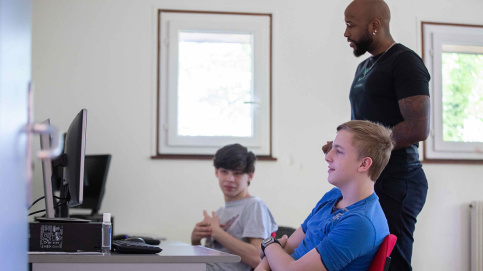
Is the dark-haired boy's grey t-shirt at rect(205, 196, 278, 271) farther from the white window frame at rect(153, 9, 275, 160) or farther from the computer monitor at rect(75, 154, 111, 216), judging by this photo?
the white window frame at rect(153, 9, 275, 160)

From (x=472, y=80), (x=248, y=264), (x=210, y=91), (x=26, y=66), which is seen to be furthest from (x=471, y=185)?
(x=26, y=66)

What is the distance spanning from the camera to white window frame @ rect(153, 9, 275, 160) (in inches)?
179

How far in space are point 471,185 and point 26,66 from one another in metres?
4.28

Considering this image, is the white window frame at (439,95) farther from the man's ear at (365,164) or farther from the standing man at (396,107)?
the man's ear at (365,164)

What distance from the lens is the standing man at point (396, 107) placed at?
7.58 ft

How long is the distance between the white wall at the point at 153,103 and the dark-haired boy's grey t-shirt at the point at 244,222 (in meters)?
1.50

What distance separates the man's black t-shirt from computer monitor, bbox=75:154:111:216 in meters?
2.07

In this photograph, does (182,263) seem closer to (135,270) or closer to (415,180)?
(135,270)

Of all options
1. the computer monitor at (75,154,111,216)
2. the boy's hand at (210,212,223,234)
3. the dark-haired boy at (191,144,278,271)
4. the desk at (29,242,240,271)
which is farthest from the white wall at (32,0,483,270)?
the desk at (29,242,240,271)

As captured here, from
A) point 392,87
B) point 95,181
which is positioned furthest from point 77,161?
point 95,181

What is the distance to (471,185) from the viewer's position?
484cm

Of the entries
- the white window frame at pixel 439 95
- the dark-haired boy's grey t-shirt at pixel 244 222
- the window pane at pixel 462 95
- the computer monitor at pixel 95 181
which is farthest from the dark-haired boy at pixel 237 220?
the window pane at pixel 462 95

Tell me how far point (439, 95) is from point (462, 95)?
8.8 inches

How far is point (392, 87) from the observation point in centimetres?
244
